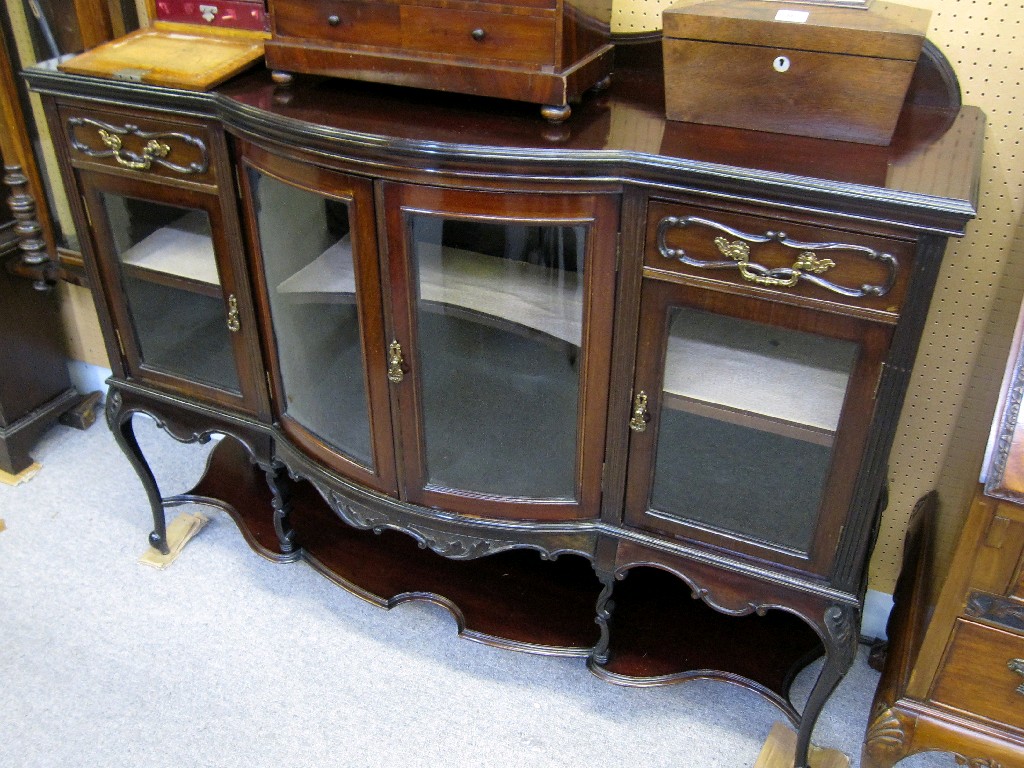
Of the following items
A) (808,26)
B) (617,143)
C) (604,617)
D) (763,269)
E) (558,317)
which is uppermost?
(808,26)

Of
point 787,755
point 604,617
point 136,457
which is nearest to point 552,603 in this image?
point 604,617

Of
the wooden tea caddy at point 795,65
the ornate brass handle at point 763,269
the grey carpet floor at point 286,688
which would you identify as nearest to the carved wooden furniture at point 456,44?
the wooden tea caddy at point 795,65

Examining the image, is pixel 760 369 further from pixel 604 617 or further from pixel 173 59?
pixel 173 59

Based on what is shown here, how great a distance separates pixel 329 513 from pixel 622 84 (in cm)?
100

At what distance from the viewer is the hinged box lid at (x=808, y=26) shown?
90cm

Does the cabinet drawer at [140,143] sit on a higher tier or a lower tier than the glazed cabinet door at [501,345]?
higher

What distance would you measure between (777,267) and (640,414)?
0.84 ft

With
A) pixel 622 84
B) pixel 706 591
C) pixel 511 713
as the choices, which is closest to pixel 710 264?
pixel 622 84

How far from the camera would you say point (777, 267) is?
920 millimetres

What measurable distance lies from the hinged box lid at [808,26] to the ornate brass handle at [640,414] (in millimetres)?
416

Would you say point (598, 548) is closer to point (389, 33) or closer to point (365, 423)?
point (365, 423)

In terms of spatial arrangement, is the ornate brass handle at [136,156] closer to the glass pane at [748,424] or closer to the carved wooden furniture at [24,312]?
the carved wooden furniture at [24,312]

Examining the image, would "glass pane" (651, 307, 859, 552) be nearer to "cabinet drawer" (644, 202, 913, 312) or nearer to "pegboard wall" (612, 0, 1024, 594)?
"cabinet drawer" (644, 202, 913, 312)

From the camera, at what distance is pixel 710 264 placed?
945 millimetres
